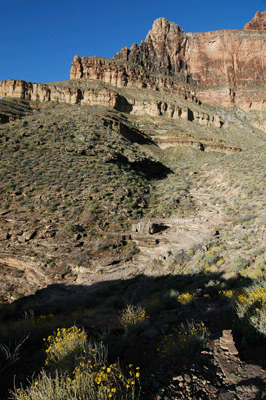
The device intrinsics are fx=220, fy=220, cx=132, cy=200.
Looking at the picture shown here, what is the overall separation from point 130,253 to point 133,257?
34 centimetres

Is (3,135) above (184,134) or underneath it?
underneath

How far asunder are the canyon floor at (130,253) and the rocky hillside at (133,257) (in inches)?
1.6

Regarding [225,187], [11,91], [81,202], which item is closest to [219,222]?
[225,187]

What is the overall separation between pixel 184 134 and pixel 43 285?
4718 centimetres

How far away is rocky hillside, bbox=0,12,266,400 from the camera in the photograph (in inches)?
144

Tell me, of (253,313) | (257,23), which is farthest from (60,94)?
(257,23)

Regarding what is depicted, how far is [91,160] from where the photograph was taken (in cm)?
2228

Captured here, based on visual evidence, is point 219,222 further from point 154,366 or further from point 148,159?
point 148,159

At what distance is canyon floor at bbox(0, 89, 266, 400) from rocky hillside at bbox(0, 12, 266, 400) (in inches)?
1.6

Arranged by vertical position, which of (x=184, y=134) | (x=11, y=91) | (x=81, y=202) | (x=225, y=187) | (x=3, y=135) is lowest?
(x=81, y=202)

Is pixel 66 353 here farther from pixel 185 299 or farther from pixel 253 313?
pixel 185 299

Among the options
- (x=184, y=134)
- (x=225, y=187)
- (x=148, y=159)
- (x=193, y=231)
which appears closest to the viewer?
(x=193, y=231)

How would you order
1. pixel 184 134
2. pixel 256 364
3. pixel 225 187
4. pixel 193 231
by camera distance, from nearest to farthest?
1. pixel 256 364
2. pixel 193 231
3. pixel 225 187
4. pixel 184 134

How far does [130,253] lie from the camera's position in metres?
12.7
